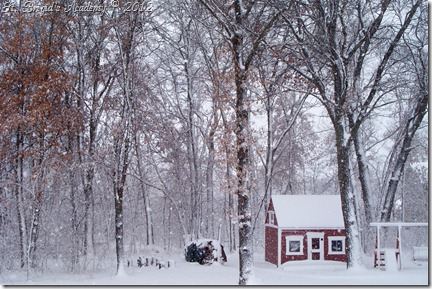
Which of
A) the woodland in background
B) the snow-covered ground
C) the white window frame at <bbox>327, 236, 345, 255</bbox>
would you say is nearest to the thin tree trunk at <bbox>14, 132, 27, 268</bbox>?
the woodland in background

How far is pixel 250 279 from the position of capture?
33.1ft

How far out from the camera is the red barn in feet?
46.6

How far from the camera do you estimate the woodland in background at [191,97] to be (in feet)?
37.8

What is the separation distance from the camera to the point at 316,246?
14.3m

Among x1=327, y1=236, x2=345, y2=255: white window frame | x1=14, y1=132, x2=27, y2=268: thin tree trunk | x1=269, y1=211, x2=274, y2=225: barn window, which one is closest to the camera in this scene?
x1=14, y1=132, x2=27, y2=268: thin tree trunk

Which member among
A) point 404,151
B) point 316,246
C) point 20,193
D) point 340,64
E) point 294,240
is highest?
point 340,64

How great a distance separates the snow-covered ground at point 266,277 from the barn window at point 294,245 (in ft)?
1.17

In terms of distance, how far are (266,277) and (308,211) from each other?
3.87 metres

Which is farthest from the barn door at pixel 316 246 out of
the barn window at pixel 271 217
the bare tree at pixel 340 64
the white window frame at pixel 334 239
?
the bare tree at pixel 340 64

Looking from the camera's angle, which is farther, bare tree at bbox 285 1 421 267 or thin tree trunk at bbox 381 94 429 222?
thin tree trunk at bbox 381 94 429 222

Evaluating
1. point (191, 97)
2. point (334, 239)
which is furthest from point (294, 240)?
point (191, 97)

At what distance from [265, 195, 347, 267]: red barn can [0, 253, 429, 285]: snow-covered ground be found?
0.34 m

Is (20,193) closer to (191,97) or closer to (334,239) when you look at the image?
(191,97)

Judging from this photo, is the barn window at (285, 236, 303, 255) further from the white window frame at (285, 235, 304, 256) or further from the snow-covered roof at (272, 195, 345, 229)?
the snow-covered roof at (272, 195, 345, 229)
